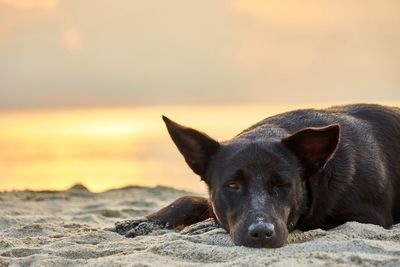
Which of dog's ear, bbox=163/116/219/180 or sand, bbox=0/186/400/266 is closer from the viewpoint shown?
sand, bbox=0/186/400/266

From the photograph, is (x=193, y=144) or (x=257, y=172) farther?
(x=193, y=144)

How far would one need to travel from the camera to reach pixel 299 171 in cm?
657

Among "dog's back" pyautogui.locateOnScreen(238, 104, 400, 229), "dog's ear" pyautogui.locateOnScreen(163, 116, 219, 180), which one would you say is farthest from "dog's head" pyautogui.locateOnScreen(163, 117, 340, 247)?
"dog's back" pyautogui.locateOnScreen(238, 104, 400, 229)

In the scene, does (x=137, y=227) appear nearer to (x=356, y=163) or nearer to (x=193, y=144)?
(x=193, y=144)

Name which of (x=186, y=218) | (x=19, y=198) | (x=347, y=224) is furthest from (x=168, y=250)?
(x=19, y=198)

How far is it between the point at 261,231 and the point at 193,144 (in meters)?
1.22

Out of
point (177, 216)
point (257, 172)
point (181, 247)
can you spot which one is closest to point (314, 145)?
point (257, 172)

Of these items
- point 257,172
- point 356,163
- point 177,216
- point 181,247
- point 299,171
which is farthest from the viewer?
point 177,216

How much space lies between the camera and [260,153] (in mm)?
6449

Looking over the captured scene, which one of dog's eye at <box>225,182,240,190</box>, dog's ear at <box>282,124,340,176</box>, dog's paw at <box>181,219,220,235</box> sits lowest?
dog's paw at <box>181,219,220,235</box>

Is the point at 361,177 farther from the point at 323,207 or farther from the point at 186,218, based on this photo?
the point at 186,218

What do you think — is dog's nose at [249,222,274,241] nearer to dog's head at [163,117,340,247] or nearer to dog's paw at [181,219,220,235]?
dog's head at [163,117,340,247]

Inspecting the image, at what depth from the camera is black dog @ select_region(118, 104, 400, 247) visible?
20.4ft

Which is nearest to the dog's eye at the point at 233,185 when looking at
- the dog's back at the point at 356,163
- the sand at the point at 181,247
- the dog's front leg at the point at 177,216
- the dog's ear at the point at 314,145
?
the sand at the point at 181,247
